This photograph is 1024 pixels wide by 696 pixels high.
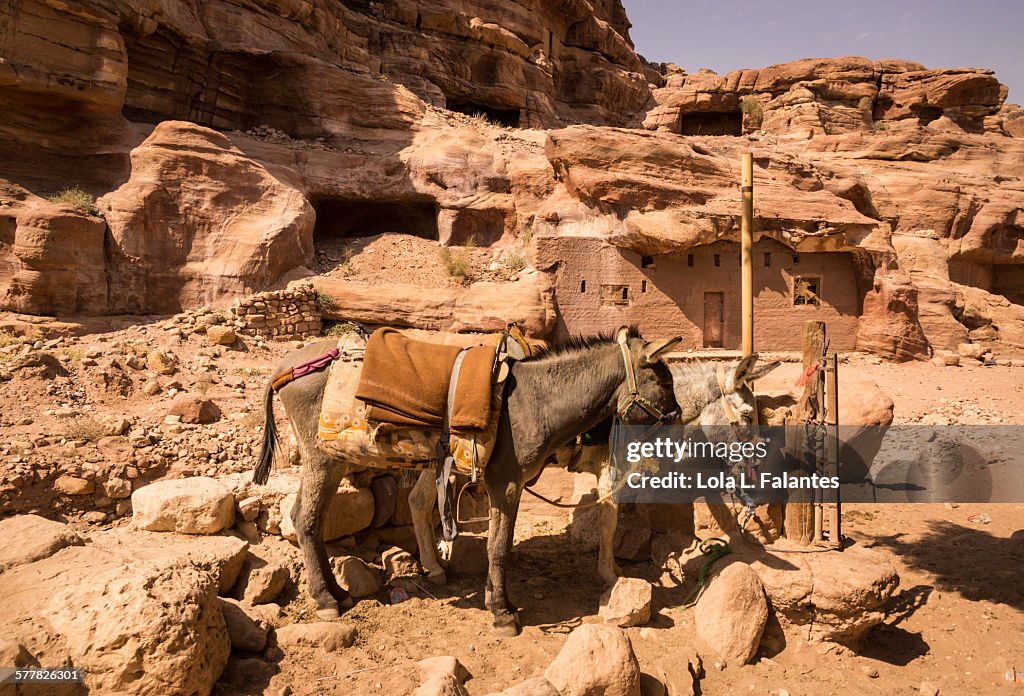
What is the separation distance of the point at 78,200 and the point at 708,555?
13235 mm

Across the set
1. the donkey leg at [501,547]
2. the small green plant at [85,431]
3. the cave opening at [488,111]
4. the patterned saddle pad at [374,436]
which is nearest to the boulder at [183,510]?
the patterned saddle pad at [374,436]

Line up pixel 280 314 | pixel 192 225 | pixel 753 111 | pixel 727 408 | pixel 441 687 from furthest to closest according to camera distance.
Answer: pixel 753 111 < pixel 192 225 < pixel 280 314 < pixel 727 408 < pixel 441 687

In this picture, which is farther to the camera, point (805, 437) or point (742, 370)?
point (805, 437)

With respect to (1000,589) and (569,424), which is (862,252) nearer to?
(1000,589)

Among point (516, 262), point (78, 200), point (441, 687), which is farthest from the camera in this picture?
point (516, 262)

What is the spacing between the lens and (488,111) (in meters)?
25.6

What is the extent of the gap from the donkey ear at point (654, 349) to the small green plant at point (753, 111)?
2521 centimetres

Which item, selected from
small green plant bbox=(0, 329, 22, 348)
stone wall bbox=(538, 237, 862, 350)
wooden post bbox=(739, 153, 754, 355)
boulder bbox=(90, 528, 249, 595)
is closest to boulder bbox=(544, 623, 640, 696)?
boulder bbox=(90, 528, 249, 595)

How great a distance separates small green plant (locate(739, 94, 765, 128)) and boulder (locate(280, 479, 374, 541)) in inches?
1030

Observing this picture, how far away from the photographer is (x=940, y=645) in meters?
4.67

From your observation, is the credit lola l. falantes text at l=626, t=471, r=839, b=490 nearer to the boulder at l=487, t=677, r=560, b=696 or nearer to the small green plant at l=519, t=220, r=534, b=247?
the boulder at l=487, t=677, r=560, b=696

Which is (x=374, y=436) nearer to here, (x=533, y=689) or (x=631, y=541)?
(x=533, y=689)

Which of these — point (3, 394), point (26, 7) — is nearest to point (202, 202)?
point (26, 7)

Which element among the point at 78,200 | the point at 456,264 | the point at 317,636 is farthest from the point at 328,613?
the point at 78,200
